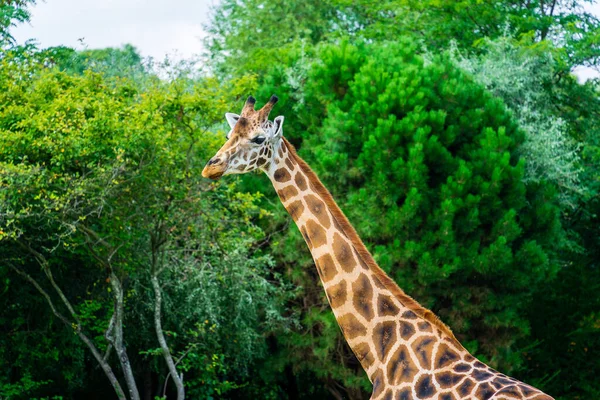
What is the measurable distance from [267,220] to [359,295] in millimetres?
10138

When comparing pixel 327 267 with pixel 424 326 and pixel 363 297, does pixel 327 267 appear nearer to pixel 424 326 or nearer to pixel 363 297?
pixel 363 297

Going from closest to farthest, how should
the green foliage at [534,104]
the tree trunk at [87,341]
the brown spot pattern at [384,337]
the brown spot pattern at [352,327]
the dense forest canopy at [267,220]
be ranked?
the brown spot pattern at [384,337] → the brown spot pattern at [352,327] → the dense forest canopy at [267,220] → the tree trunk at [87,341] → the green foliage at [534,104]

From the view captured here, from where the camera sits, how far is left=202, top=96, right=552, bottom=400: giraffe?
6.35 meters

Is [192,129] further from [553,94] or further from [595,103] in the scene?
[595,103]

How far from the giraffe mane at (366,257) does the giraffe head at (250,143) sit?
0.49 ft

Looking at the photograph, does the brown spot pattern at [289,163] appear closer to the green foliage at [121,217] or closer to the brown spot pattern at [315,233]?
the brown spot pattern at [315,233]

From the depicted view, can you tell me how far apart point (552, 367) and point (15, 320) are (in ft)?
32.9

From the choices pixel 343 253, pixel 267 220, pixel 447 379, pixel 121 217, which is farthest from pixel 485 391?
pixel 267 220

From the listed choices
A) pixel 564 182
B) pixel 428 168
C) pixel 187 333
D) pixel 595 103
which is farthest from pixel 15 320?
pixel 595 103

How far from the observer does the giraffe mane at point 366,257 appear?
6574mm

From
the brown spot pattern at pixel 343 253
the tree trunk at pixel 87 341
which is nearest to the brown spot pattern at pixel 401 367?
the brown spot pattern at pixel 343 253

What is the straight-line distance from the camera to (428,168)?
14.8 m

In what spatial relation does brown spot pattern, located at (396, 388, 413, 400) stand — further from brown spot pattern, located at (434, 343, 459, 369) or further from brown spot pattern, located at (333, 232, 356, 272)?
brown spot pattern, located at (333, 232, 356, 272)

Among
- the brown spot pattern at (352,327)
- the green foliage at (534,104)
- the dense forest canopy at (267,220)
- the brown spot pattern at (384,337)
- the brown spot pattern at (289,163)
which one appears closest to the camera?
the brown spot pattern at (384,337)
